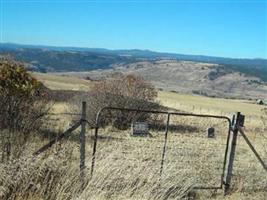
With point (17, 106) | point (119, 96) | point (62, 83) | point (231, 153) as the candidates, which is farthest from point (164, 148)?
point (62, 83)

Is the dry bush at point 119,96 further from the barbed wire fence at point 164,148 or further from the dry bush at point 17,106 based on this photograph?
the dry bush at point 17,106

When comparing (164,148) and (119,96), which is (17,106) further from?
(119,96)

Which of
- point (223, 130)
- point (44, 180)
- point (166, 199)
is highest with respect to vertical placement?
point (44, 180)

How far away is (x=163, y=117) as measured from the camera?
22500 mm

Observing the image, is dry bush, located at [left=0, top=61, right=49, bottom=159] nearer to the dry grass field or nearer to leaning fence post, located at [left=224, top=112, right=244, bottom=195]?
the dry grass field

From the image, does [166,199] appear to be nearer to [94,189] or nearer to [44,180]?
[94,189]

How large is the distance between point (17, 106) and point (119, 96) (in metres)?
10.9

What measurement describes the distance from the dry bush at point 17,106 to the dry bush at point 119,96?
134 inches

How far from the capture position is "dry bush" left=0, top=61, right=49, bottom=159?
723 cm

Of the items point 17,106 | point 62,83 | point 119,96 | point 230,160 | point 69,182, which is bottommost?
point 62,83

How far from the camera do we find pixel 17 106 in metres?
10.7

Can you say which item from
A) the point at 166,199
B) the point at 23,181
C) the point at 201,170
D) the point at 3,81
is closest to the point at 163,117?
the point at 3,81

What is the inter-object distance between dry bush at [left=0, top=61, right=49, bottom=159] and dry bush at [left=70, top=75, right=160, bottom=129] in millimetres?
3408

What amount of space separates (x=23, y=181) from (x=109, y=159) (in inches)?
60.7
